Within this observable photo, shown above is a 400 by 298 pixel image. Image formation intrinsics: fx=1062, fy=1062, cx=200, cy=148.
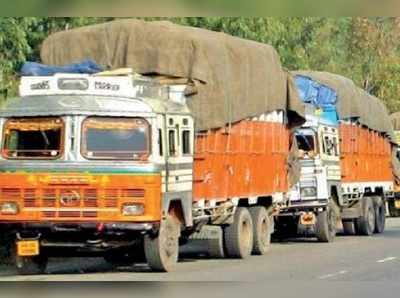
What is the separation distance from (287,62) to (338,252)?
21.7m

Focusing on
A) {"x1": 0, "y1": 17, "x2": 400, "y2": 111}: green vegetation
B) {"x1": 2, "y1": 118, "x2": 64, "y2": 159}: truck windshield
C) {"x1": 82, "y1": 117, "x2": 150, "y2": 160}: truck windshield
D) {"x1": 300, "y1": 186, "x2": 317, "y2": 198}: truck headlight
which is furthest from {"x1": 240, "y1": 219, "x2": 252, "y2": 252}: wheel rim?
{"x1": 0, "y1": 17, "x2": 400, "y2": 111}: green vegetation

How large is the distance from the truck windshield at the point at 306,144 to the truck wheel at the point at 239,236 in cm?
393

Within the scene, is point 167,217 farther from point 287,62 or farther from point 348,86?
point 287,62

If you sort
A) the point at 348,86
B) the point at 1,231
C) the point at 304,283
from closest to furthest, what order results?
1. the point at 304,283
2. the point at 1,231
3. the point at 348,86

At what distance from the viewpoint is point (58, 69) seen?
16266 millimetres

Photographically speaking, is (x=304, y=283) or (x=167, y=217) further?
(x=167, y=217)

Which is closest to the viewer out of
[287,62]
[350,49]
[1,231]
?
[1,231]

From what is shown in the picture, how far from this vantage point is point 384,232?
28266 mm

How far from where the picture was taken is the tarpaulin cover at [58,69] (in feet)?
52.0

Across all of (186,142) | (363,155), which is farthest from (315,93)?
(186,142)

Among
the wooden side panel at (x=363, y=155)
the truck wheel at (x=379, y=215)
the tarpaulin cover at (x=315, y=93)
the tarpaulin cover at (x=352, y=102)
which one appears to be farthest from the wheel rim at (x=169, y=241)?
the truck wheel at (x=379, y=215)

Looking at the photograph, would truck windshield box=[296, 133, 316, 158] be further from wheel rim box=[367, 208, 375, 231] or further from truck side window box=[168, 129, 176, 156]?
truck side window box=[168, 129, 176, 156]

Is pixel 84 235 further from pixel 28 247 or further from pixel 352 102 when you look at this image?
pixel 352 102

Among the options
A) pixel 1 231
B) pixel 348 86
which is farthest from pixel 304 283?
pixel 348 86
